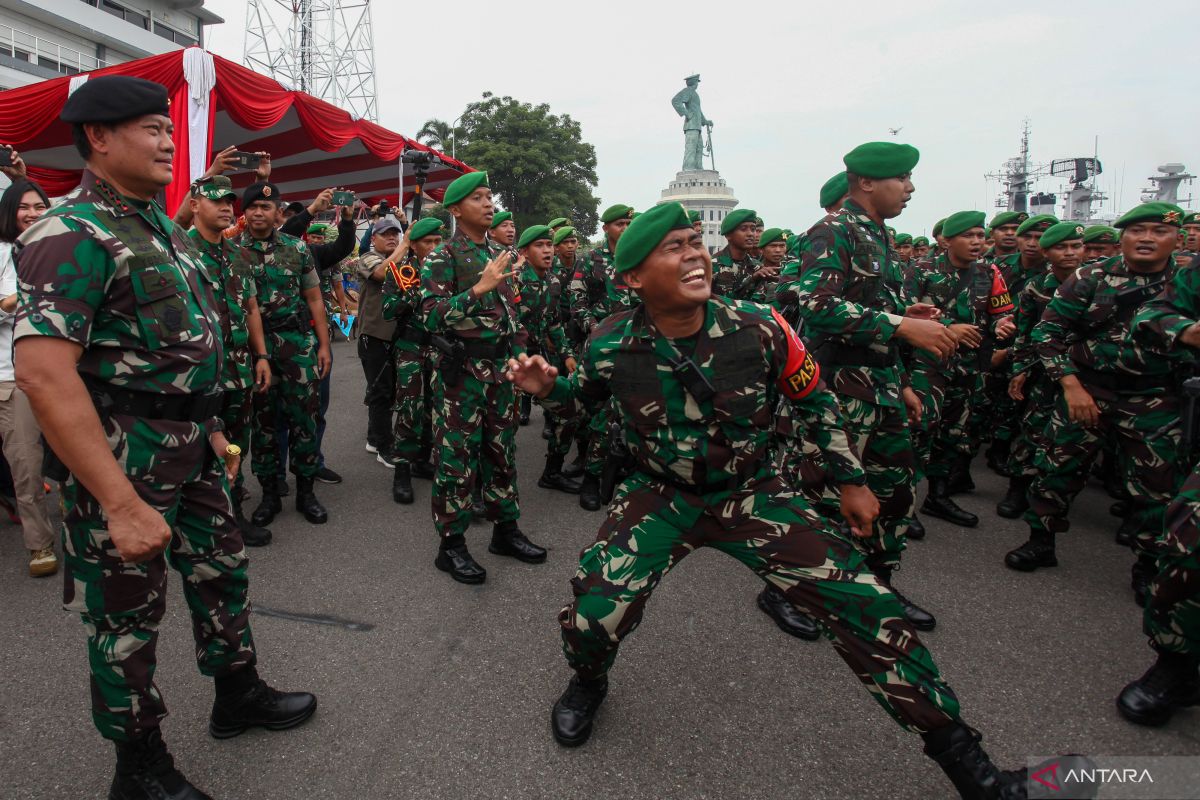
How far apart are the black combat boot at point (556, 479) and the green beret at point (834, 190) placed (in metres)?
2.81

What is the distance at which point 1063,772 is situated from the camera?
170 centimetres

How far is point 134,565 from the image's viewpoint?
1.88 metres

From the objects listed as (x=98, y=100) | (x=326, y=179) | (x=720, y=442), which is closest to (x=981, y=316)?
(x=720, y=442)

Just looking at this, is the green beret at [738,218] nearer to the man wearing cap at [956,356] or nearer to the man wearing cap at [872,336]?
the man wearing cap at [956,356]

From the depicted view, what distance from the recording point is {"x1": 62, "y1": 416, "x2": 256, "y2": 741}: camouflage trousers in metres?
1.83

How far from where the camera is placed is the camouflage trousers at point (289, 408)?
14.4ft

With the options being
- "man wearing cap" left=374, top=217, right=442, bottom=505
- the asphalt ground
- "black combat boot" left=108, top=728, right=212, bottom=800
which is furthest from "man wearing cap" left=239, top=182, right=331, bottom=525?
"black combat boot" left=108, top=728, right=212, bottom=800

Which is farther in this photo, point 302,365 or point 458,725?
point 302,365

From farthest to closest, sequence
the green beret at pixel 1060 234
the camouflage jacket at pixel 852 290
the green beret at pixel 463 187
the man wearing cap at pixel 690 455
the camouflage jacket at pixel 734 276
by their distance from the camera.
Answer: the camouflage jacket at pixel 734 276 < the green beret at pixel 1060 234 < the green beret at pixel 463 187 < the camouflage jacket at pixel 852 290 < the man wearing cap at pixel 690 455

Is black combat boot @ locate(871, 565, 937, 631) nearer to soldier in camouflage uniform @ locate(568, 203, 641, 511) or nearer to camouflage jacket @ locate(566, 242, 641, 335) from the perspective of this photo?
soldier in camouflage uniform @ locate(568, 203, 641, 511)

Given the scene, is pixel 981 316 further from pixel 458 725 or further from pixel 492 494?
pixel 458 725

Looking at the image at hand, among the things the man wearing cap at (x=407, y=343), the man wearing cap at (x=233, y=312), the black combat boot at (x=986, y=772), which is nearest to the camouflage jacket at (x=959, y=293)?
the black combat boot at (x=986, y=772)

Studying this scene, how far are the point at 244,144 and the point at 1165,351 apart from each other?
12.2 m

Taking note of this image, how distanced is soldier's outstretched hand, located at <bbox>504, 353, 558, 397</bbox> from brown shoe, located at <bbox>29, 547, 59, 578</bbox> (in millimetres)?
3065
